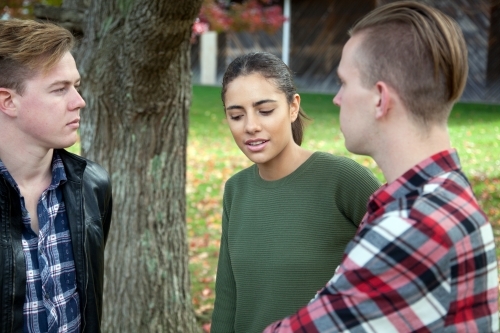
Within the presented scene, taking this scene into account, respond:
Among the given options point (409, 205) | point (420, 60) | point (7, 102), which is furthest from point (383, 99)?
point (7, 102)

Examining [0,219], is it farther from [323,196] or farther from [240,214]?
[323,196]

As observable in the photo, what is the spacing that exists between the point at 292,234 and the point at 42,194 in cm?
95

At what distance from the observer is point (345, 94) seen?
1.75m

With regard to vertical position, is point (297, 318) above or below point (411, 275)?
below

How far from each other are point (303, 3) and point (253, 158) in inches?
752

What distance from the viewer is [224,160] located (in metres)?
10.8

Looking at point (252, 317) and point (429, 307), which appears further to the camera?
point (252, 317)

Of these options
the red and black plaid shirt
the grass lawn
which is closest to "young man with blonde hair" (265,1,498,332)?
the red and black plaid shirt

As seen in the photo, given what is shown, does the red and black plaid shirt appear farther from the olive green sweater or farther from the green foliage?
the green foliage

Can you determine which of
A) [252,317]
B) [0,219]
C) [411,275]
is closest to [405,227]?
[411,275]

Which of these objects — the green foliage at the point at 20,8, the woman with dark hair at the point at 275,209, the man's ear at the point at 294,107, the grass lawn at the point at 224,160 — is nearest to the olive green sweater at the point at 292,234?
the woman with dark hair at the point at 275,209

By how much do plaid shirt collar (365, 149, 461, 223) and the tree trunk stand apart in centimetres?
233

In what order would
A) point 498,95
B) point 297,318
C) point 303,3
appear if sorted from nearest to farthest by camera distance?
point 297,318
point 498,95
point 303,3

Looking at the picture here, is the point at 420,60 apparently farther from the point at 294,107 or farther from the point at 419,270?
the point at 294,107
